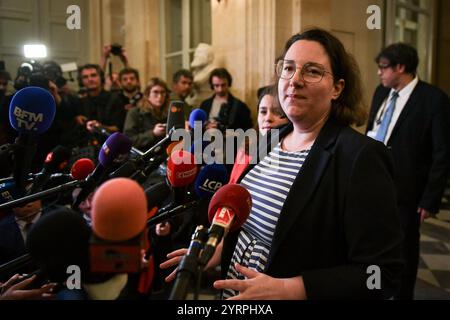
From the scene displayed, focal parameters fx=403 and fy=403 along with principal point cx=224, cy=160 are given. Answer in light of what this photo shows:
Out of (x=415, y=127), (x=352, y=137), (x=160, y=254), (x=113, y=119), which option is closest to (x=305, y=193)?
(x=352, y=137)

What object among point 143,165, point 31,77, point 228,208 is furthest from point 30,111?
point 31,77

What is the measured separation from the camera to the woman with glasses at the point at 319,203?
2.72 ft

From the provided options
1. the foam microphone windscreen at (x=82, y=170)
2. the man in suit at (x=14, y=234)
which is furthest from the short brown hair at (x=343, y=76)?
the man in suit at (x=14, y=234)

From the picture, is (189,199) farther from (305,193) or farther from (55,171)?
(55,171)

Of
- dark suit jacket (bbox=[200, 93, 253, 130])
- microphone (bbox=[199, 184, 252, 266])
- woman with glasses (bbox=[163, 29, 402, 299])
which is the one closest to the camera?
microphone (bbox=[199, 184, 252, 266])

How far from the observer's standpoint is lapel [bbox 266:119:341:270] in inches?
36.4

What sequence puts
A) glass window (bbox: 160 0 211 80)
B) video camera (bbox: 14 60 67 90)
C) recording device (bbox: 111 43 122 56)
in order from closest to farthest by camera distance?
1. video camera (bbox: 14 60 67 90)
2. recording device (bbox: 111 43 122 56)
3. glass window (bbox: 160 0 211 80)

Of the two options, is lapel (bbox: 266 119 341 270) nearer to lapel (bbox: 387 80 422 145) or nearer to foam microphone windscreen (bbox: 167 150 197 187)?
foam microphone windscreen (bbox: 167 150 197 187)

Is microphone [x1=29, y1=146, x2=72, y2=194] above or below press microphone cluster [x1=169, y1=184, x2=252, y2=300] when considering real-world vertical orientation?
above

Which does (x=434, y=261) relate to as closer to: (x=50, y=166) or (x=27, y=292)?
(x=50, y=166)

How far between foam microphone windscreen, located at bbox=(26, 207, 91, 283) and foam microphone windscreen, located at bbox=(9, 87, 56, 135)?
0.44 meters

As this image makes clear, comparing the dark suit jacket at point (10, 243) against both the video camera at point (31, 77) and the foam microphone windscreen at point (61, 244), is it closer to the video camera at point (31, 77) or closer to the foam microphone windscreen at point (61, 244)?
the foam microphone windscreen at point (61, 244)

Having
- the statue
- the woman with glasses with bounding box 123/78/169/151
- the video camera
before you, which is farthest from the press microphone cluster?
the statue

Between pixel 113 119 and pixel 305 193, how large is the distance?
2.52m
